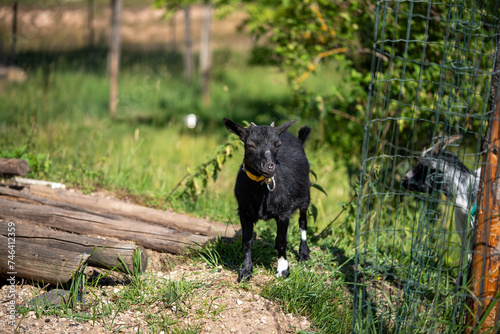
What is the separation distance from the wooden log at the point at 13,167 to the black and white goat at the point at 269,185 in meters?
2.40

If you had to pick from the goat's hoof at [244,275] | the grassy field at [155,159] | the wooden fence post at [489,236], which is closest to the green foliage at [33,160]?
the grassy field at [155,159]

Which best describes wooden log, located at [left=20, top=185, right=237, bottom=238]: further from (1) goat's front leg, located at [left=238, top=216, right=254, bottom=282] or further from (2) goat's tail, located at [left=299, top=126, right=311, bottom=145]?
(2) goat's tail, located at [left=299, top=126, right=311, bottom=145]

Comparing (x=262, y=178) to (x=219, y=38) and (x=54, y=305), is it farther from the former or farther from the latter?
(x=219, y=38)

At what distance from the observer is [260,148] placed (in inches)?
144

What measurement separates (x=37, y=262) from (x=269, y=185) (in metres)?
2.00

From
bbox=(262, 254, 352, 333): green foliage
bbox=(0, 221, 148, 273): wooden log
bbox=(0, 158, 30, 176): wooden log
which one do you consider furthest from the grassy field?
bbox=(0, 158, 30, 176): wooden log

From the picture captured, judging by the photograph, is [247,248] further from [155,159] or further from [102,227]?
[155,159]

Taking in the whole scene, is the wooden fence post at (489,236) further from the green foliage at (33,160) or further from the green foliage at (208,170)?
the green foliage at (33,160)

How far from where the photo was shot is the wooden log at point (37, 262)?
365 cm

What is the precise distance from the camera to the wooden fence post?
300 centimetres

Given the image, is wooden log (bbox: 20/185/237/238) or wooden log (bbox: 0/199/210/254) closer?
wooden log (bbox: 0/199/210/254)

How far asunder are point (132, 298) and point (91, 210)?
1480mm

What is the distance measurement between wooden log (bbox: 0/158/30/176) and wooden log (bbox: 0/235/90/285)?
121cm

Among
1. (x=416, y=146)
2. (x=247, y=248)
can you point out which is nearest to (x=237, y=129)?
(x=247, y=248)
